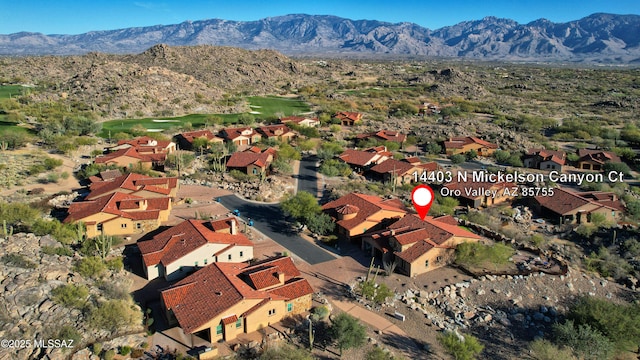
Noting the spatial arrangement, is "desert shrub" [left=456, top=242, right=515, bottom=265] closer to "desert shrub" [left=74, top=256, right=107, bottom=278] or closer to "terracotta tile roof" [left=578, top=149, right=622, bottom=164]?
"desert shrub" [left=74, top=256, right=107, bottom=278]

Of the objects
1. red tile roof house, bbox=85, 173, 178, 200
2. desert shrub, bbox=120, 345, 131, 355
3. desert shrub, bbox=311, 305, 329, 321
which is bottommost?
desert shrub, bbox=311, 305, 329, 321

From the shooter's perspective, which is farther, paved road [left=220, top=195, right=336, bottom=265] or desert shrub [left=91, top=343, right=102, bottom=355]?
paved road [left=220, top=195, right=336, bottom=265]

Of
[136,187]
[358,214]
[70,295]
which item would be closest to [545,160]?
[358,214]

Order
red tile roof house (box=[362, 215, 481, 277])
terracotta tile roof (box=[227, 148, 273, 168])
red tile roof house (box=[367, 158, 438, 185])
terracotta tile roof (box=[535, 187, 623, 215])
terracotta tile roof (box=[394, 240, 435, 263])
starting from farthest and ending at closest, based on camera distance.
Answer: terracotta tile roof (box=[227, 148, 273, 168]) → red tile roof house (box=[367, 158, 438, 185]) → terracotta tile roof (box=[535, 187, 623, 215]) → red tile roof house (box=[362, 215, 481, 277]) → terracotta tile roof (box=[394, 240, 435, 263])

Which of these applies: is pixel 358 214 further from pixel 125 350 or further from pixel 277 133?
pixel 277 133

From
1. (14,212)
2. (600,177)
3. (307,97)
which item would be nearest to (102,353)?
(14,212)

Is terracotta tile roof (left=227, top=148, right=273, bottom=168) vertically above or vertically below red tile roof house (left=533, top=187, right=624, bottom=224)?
above

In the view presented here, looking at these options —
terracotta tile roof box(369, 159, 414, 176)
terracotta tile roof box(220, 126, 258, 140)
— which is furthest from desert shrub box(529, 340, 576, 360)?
terracotta tile roof box(220, 126, 258, 140)

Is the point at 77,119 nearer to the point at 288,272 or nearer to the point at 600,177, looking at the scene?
the point at 288,272

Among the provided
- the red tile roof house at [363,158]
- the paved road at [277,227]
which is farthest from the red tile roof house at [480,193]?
the paved road at [277,227]
